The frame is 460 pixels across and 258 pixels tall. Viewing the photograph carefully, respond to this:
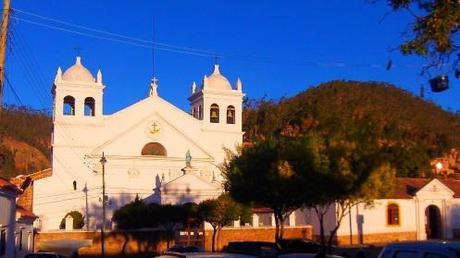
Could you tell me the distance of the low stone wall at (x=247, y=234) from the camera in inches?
1847

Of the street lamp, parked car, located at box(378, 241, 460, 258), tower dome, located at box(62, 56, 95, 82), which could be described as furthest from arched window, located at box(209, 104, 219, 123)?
parked car, located at box(378, 241, 460, 258)

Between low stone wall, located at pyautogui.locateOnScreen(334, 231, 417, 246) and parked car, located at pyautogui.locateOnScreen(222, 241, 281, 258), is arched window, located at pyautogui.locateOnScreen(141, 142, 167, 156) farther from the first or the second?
parked car, located at pyautogui.locateOnScreen(222, 241, 281, 258)

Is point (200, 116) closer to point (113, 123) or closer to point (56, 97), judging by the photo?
point (113, 123)

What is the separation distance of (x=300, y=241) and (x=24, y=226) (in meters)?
14.0

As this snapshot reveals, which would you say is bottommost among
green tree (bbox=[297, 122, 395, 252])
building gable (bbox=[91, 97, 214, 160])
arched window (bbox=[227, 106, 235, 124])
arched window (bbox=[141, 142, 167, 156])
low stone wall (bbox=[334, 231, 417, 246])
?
low stone wall (bbox=[334, 231, 417, 246])

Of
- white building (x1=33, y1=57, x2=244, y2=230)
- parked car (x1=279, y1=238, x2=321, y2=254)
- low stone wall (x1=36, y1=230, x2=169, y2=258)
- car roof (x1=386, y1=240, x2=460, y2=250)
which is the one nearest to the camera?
car roof (x1=386, y1=240, x2=460, y2=250)

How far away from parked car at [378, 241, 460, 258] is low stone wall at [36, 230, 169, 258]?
1424 inches

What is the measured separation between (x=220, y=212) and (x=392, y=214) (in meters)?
13.1

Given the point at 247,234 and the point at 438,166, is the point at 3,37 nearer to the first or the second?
the point at 247,234

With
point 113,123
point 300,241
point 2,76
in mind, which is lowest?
point 300,241

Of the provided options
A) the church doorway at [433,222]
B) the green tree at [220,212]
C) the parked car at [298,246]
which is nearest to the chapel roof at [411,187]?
the church doorway at [433,222]

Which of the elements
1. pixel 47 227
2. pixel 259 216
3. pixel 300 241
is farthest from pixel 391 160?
pixel 47 227

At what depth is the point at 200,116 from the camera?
67.6m

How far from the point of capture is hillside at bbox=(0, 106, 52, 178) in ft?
398
